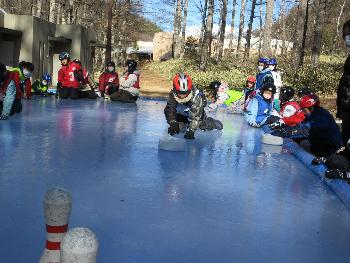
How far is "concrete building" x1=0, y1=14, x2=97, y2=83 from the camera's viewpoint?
18.6 metres

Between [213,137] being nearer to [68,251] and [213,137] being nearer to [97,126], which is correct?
[97,126]

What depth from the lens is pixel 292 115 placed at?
9.34 m

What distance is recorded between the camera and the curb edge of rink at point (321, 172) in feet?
16.3

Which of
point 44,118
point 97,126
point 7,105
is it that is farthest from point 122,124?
point 7,105

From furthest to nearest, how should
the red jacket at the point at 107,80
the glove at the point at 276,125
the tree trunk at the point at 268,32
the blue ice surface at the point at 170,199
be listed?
1. the tree trunk at the point at 268,32
2. the red jacket at the point at 107,80
3. the glove at the point at 276,125
4. the blue ice surface at the point at 170,199

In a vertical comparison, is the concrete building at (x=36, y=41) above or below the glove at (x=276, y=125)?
above

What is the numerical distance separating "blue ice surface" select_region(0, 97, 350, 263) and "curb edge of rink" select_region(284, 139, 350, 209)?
0.08 meters

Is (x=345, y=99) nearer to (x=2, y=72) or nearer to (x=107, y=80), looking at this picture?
(x=2, y=72)

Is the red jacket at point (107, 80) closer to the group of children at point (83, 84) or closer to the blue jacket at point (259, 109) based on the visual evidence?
the group of children at point (83, 84)

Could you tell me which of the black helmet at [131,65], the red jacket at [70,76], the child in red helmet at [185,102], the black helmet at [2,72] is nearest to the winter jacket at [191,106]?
the child in red helmet at [185,102]

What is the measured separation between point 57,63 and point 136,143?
599 inches

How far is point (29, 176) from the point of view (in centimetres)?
516

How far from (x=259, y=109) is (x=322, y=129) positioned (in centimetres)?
364

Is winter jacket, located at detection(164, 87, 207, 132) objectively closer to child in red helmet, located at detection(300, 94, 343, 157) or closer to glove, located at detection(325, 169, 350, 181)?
child in red helmet, located at detection(300, 94, 343, 157)
